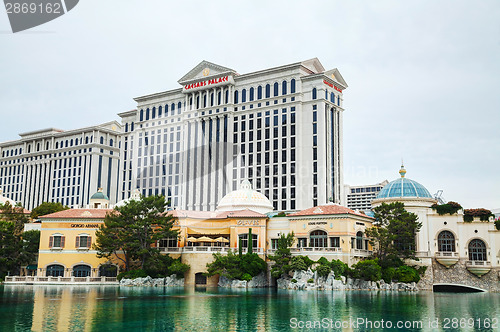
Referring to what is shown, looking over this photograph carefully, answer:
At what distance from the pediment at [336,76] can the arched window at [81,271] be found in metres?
63.0

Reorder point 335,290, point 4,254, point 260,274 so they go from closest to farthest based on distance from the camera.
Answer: point 335,290 → point 260,274 → point 4,254

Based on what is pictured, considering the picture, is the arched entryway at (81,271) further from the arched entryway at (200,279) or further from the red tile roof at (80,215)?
the arched entryway at (200,279)

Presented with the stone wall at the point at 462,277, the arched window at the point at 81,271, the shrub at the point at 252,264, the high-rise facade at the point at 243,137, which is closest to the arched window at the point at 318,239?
the shrub at the point at 252,264

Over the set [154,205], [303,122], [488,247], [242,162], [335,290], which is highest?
[303,122]

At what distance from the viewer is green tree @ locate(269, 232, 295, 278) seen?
63.4 metres

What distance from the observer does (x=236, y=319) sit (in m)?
33.5

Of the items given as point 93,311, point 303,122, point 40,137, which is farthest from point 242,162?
point 93,311

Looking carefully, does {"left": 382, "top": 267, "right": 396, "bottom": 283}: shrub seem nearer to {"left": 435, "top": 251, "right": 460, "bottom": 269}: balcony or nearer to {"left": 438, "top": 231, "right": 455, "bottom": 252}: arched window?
{"left": 435, "top": 251, "right": 460, "bottom": 269}: balcony

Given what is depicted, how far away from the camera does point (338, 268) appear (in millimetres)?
61469

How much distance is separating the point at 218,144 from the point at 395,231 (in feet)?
198

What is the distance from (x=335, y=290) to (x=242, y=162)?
195 ft

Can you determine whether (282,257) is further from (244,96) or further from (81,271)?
(244,96)

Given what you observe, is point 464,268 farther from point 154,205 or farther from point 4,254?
point 4,254

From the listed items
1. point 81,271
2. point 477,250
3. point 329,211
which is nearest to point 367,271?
point 329,211
